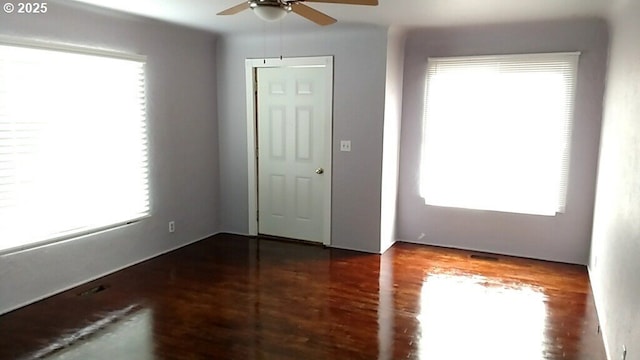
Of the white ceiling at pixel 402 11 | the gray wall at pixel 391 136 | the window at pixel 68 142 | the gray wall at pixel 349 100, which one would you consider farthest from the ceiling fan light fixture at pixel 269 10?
the gray wall at pixel 391 136

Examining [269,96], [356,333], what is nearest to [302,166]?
[269,96]

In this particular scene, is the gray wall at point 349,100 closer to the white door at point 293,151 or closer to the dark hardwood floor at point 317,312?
the white door at point 293,151

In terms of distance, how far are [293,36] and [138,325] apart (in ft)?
10.5

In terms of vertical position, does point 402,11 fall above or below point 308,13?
above

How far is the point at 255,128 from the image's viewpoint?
17.5 ft

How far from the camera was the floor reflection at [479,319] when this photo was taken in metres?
2.96

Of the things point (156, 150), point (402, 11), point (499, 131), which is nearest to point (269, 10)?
point (402, 11)

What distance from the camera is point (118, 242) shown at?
4324 mm

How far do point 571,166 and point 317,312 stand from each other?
2.90 metres

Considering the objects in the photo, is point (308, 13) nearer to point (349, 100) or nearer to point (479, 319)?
point (349, 100)

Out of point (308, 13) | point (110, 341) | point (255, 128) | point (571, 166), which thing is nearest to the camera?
point (308, 13)

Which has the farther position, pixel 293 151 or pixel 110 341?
pixel 293 151

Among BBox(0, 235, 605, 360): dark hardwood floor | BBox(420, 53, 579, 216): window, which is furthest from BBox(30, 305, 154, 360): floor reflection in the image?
BBox(420, 53, 579, 216): window

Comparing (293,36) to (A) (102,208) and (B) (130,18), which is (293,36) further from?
(A) (102,208)
